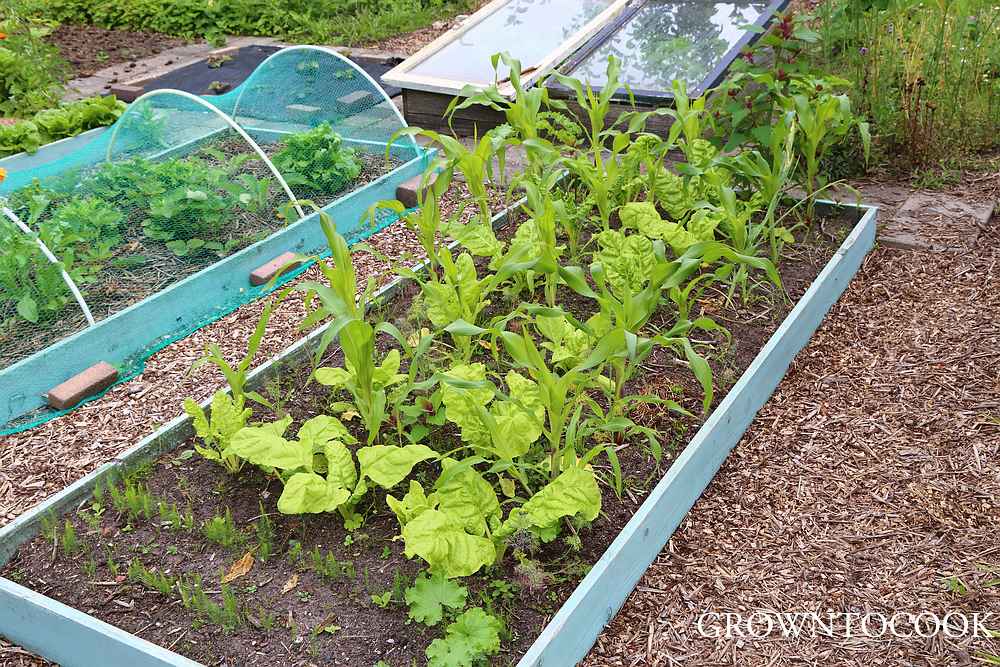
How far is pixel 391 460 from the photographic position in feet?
8.59

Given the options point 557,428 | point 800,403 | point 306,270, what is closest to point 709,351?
point 800,403

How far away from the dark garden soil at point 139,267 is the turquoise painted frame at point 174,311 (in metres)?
0.07

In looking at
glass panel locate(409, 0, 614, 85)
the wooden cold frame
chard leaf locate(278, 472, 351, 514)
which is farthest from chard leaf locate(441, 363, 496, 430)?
glass panel locate(409, 0, 614, 85)

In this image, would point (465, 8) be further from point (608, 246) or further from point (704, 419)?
point (704, 419)

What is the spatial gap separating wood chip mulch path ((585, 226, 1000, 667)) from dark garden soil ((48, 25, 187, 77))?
6.47 m

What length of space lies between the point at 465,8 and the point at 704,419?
22.3ft

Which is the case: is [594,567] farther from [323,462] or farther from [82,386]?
[82,386]

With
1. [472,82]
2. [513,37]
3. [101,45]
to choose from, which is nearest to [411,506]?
[472,82]

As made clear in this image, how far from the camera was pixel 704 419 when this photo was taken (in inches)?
122

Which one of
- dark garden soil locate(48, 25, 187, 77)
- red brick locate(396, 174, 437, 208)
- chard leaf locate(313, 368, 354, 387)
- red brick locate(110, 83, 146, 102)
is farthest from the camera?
dark garden soil locate(48, 25, 187, 77)

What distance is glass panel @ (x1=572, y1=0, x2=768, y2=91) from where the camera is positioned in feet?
17.2

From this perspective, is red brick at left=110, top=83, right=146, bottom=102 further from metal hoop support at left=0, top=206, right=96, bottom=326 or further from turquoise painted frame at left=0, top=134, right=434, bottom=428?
metal hoop support at left=0, top=206, right=96, bottom=326

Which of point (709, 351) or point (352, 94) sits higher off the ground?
point (352, 94)

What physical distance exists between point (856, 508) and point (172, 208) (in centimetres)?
298
